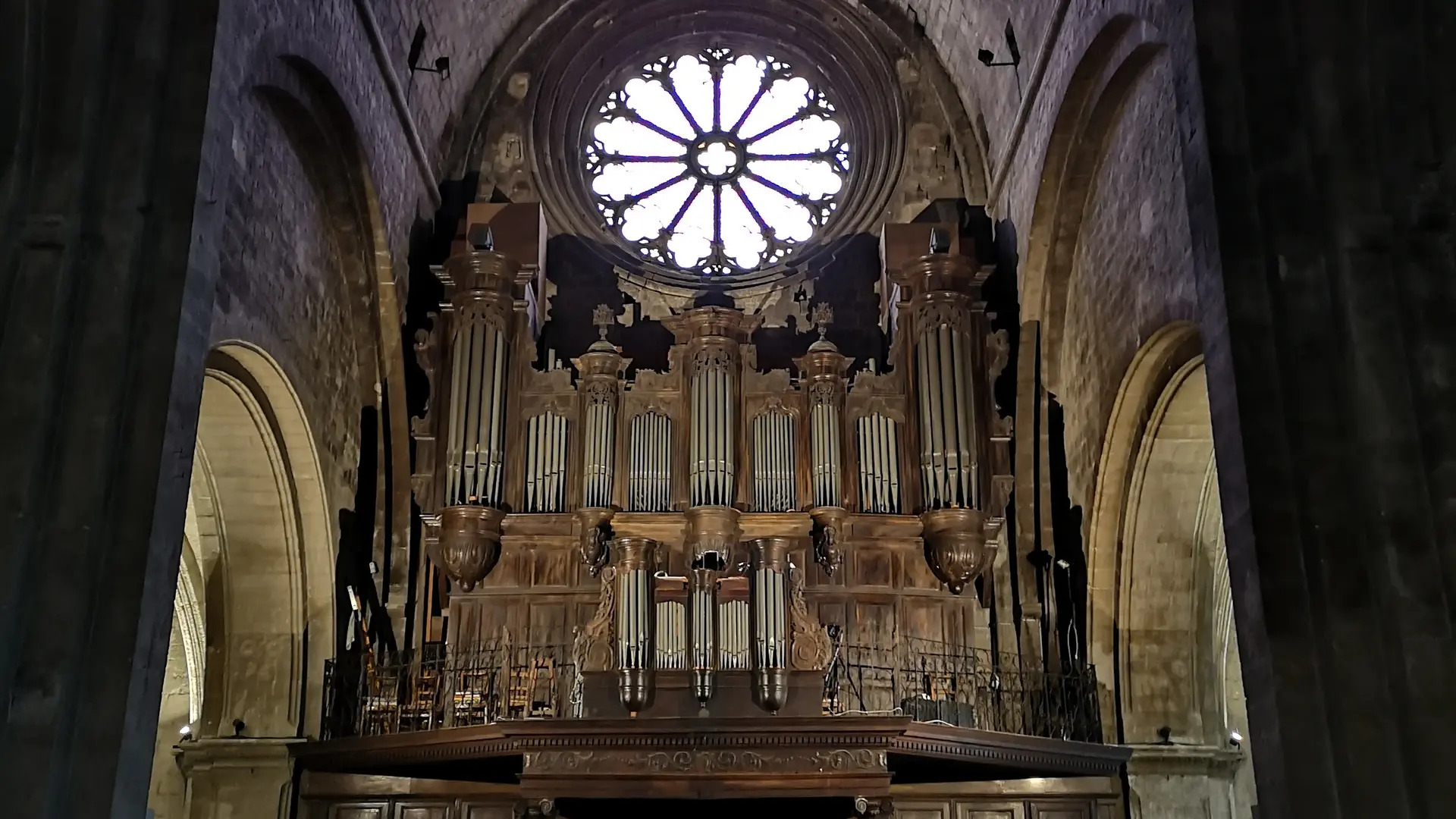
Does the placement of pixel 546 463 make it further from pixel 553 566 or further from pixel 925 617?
pixel 925 617

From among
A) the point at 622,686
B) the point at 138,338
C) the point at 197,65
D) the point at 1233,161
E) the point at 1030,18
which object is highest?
the point at 1030,18

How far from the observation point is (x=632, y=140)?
51.3ft

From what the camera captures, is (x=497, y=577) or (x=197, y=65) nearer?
(x=197, y=65)

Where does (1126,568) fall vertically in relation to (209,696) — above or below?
above

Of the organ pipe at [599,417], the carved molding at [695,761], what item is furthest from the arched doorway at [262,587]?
the carved molding at [695,761]

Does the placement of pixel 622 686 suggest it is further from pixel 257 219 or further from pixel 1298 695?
pixel 1298 695

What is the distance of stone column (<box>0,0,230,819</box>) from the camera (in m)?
6.96

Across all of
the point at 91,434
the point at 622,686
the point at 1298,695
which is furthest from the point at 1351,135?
the point at 91,434

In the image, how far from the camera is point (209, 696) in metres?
11.3

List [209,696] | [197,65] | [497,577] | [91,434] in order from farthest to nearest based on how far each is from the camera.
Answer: [497,577]
[209,696]
[197,65]
[91,434]

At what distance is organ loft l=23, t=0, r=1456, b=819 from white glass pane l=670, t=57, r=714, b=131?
10 centimetres

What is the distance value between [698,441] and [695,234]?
3517mm

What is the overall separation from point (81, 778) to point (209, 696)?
4.49 meters

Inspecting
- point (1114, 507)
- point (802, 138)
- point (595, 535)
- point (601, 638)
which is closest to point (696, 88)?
point (802, 138)
